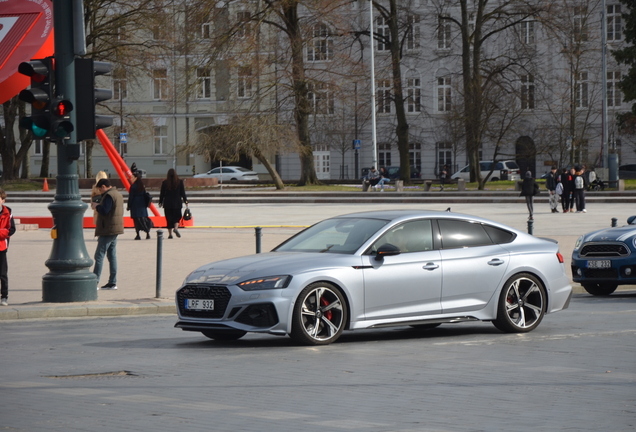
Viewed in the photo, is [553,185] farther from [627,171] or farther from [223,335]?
[627,171]

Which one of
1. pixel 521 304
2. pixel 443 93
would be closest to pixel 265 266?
pixel 521 304

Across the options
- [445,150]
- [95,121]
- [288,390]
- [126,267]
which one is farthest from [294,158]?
[288,390]

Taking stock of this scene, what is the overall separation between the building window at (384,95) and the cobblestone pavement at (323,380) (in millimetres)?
51131

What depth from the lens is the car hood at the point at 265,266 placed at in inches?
403

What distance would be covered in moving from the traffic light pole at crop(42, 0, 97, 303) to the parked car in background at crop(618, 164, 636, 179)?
58.8 meters

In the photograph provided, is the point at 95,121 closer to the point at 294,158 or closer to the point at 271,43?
the point at 271,43

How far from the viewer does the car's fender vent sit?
15933 mm

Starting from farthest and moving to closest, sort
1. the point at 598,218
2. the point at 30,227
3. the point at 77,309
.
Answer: the point at 598,218 → the point at 30,227 → the point at 77,309

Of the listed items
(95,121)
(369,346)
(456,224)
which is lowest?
(369,346)

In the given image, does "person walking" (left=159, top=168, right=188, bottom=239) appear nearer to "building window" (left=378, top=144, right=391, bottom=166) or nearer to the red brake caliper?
the red brake caliper

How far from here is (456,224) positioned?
11.5 meters

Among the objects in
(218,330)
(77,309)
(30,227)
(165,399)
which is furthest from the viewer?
(30,227)

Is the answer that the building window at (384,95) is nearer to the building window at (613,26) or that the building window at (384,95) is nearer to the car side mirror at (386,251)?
the building window at (613,26)

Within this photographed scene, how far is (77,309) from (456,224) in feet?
17.0
